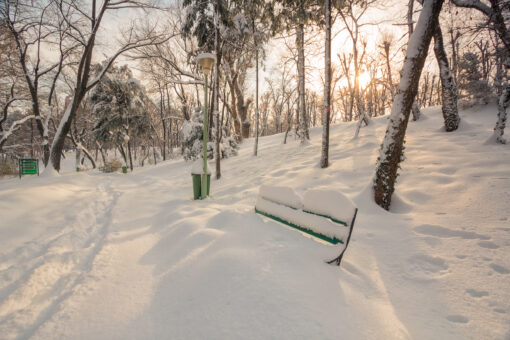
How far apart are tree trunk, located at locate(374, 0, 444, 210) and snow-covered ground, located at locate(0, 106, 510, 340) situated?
14.2 inches

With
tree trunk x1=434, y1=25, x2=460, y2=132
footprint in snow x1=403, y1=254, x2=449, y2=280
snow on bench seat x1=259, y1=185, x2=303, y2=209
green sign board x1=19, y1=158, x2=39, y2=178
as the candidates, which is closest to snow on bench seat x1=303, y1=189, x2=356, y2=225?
snow on bench seat x1=259, y1=185, x2=303, y2=209

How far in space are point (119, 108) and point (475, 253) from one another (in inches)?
885

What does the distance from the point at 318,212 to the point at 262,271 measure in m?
→ 1.07

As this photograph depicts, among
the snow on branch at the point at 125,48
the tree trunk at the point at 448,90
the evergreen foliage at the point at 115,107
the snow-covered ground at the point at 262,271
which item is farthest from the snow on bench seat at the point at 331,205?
the evergreen foliage at the point at 115,107

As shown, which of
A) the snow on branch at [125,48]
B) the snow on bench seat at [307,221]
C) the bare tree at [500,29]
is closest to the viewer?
the snow on bench seat at [307,221]

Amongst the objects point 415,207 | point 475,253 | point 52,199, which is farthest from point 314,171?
point 52,199

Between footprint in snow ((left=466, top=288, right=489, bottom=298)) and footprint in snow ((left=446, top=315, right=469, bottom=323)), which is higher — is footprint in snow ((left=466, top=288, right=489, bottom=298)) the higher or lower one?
the higher one

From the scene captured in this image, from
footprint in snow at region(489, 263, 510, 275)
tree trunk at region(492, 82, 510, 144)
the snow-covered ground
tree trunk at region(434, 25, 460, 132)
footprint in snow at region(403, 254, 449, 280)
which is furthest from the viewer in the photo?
tree trunk at region(434, 25, 460, 132)

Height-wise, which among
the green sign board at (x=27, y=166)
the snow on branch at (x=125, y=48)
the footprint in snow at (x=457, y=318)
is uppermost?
the snow on branch at (x=125, y=48)

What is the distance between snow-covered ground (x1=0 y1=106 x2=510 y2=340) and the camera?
5.48 feet

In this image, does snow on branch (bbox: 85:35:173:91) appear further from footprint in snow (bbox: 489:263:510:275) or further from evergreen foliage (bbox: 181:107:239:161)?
footprint in snow (bbox: 489:263:510:275)

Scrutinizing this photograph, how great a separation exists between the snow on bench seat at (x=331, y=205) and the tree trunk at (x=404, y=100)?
2.19 m

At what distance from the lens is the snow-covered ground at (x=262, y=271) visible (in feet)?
5.48

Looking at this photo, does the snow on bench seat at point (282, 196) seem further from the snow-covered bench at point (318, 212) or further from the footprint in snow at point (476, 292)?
the footprint in snow at point (476, 292)
